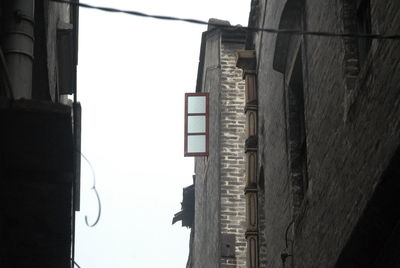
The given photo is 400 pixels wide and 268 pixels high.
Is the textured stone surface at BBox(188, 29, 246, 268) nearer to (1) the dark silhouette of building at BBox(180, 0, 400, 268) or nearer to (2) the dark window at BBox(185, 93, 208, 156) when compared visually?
(2) the dark window at BBox(185, 93, 208, 156)

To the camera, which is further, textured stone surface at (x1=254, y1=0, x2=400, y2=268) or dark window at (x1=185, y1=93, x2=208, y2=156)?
dark window at (x1=185, y1=93, x2=208, y2=156)

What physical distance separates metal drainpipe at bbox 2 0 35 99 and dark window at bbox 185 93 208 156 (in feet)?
56.4

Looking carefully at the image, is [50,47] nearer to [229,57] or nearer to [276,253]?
[276,253]

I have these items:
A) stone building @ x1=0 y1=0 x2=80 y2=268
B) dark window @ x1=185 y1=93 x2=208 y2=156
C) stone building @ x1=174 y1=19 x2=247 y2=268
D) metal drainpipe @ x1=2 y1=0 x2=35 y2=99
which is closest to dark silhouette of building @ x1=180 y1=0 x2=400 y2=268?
stone building @ x1=0 y1=0 x2=80 y2=268

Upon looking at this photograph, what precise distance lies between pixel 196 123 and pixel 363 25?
1659 centimetres

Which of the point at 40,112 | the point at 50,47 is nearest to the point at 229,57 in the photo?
the point at 50,47

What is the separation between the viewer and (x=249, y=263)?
649 inches

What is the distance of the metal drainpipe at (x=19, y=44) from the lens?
833 centimetres

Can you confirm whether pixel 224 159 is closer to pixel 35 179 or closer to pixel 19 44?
pixel 19 44

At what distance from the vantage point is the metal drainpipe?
8.33 metres

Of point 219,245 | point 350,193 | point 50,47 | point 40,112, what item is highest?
point 50,47

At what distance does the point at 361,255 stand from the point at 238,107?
50.3 feet

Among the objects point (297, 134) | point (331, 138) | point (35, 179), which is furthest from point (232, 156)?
point (35, 179)

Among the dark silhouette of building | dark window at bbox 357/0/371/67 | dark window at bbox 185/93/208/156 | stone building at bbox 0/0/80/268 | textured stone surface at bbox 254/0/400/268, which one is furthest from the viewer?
dark window at bbox 185/93/208/156
